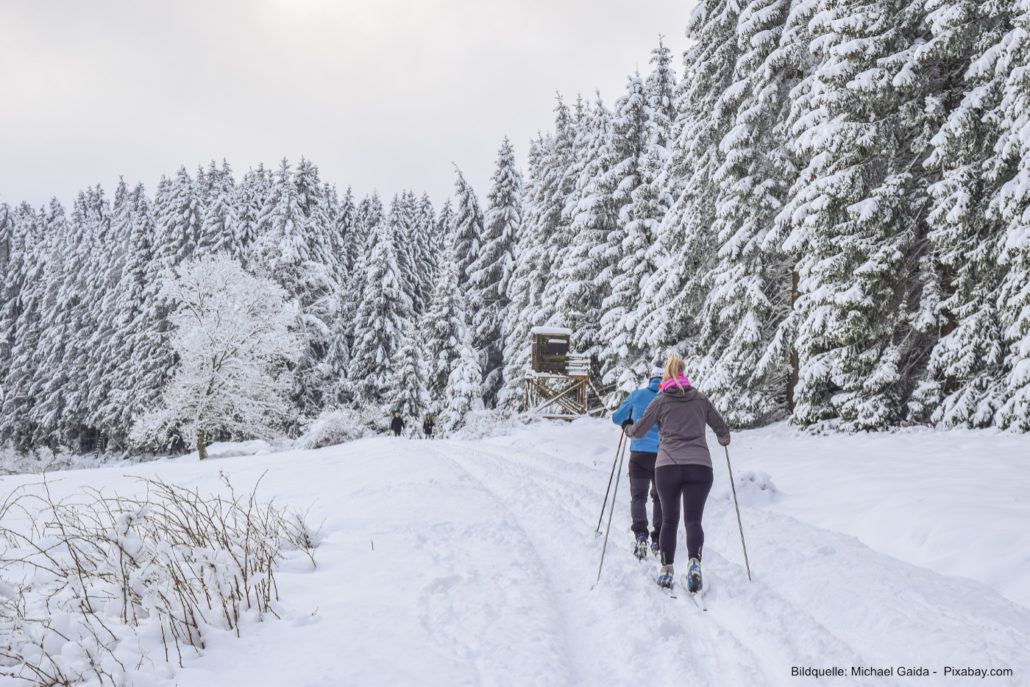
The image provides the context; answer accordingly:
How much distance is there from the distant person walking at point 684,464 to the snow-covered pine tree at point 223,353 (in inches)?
1078

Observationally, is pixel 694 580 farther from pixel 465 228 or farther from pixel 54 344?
pixel 54 344

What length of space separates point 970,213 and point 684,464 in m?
8.93

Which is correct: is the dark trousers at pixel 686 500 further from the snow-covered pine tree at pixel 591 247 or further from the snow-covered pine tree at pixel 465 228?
the snow-covered pine tree at pixel 465 228

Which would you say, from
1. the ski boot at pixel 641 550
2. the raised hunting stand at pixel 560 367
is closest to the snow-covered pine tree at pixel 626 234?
the raised hunting stand at pixel 560 367

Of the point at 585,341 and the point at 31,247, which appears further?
the point at 31,247

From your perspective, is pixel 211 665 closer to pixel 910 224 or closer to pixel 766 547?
pixel 766 547

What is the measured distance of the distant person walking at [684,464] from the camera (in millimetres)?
5426

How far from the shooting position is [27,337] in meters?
48.6

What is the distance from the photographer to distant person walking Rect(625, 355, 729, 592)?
17.8 ft

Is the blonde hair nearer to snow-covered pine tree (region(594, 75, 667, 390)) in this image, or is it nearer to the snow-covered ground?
the snow-covered ground

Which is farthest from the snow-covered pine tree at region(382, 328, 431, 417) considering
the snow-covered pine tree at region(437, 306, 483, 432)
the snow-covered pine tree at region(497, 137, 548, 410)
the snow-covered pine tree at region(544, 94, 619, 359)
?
the snow-covered pine tree at region(544, 94, 619, 359)

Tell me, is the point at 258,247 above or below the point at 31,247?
below

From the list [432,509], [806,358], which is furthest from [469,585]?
[806,358]

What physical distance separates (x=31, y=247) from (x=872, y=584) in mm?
73264
